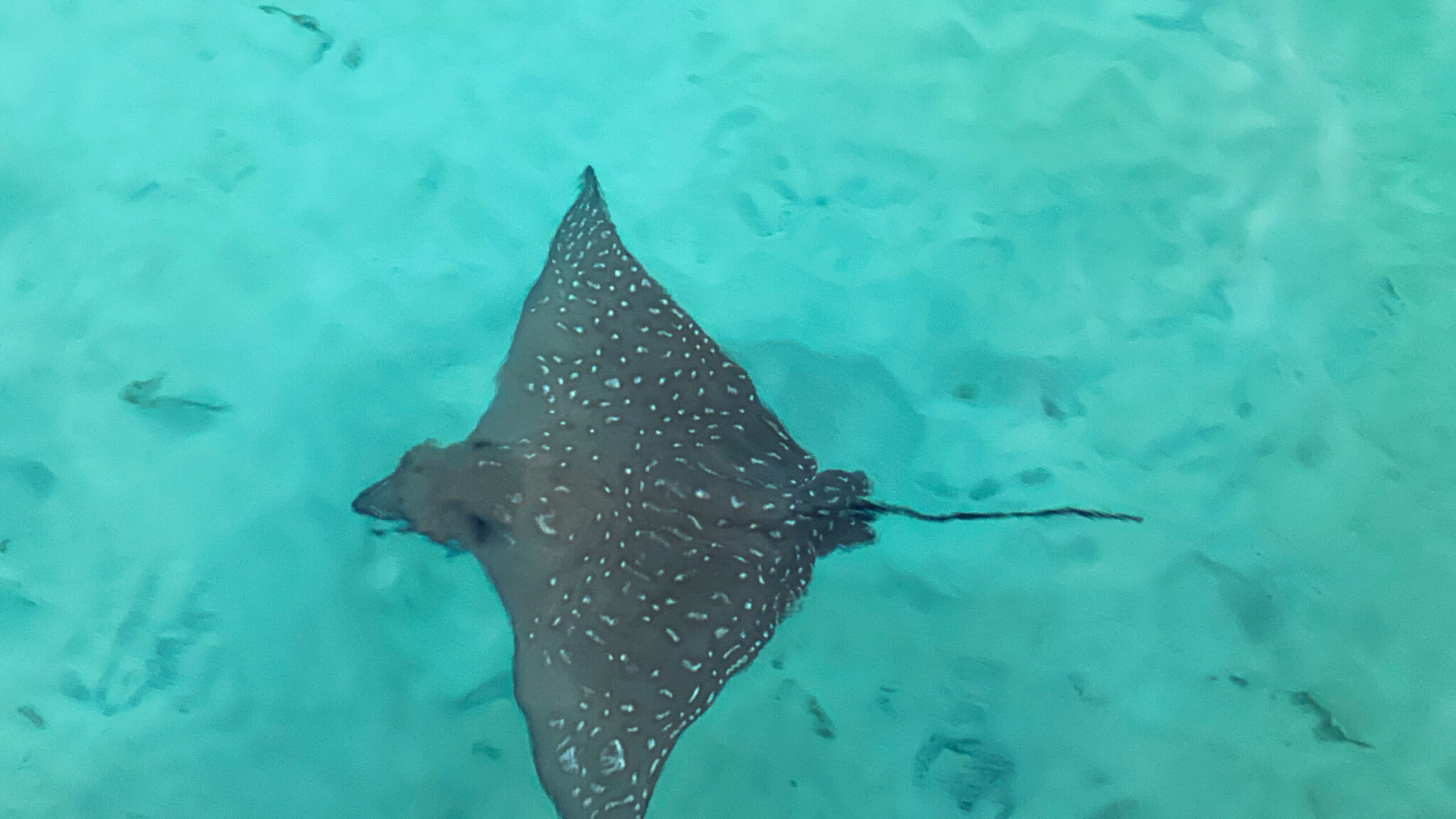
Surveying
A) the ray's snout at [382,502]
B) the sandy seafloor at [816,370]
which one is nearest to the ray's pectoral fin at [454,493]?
the ray's snout at [382,502]

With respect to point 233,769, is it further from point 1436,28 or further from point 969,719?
point 1436,28

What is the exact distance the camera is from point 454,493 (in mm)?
2174

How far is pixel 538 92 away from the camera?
3260 mm

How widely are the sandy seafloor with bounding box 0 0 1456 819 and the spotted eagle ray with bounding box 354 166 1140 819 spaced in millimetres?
419

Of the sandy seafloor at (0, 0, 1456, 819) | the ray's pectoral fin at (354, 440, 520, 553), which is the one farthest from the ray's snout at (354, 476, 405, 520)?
the sandy seafloor at (0, 0, 1456, 819)

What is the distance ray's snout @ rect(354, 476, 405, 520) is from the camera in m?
2.19

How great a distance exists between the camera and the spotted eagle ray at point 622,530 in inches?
81.7

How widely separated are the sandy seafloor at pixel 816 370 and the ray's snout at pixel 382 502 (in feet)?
1.33

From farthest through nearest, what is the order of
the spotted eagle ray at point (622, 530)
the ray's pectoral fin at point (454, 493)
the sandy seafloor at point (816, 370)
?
1. the sandy seafloor at point (816, 370)
2. the ray's pectoral fin at point (454, 493)
3. the spotted eagle ray at point (622, 530)

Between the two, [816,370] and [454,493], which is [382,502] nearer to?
[454,493]

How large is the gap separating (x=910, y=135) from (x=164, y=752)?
3.39 m

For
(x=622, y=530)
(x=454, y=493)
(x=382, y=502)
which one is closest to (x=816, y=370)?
(x=622, y=530)

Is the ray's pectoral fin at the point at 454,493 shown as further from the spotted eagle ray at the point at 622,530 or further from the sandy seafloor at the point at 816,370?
the sandy seafloor at the point at 816,370

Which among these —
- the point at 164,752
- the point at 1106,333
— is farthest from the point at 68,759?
the point at 1106,333
